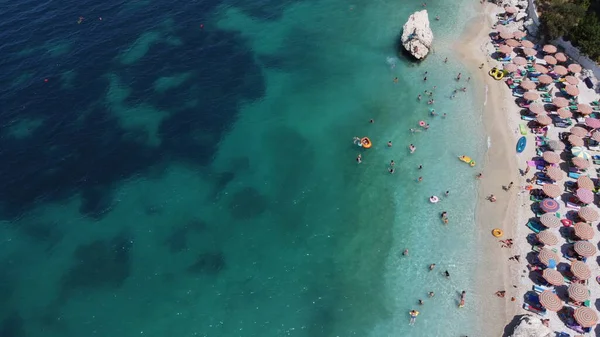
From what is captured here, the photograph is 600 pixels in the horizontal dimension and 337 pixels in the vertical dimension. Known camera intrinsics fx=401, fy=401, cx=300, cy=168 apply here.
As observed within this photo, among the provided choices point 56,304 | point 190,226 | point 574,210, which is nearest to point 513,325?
point 574,210

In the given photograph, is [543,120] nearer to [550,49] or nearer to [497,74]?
[497,74]

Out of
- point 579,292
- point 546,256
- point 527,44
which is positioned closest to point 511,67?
point 527,44

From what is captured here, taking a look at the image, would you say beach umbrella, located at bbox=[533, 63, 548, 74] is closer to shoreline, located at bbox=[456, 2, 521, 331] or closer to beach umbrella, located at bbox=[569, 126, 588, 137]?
shoreline, located at bbox=[456, 2, 521, 331]

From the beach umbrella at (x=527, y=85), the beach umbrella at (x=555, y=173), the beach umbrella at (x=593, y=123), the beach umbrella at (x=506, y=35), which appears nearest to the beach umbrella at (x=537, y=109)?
the beach umbrella at (x=527, y=85)

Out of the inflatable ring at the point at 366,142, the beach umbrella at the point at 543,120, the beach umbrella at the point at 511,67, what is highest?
the beach umbrella at the point at 511,67

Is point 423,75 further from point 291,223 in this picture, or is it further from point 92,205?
point 92,205

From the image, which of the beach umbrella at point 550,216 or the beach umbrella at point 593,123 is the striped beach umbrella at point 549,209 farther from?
the beach umbrella at point 593,123
